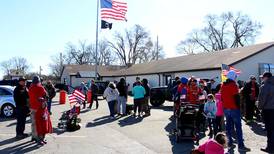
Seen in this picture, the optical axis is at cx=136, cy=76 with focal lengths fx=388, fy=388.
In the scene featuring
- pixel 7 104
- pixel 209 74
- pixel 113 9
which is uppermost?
pixel 113 9

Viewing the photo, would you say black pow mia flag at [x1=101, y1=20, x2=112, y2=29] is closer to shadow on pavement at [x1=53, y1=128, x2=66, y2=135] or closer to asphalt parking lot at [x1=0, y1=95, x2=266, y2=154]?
asphalt parking lot at [x1=0, y1=95, x2=266, y2=154]

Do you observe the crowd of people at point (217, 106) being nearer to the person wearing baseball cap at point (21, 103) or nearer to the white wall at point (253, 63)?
the person wearing baseball cap at point (21, 103)

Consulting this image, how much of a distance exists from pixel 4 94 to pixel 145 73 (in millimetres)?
26979

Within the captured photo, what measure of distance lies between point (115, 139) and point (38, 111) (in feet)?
7.89

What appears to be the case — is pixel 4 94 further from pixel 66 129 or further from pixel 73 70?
pixel 73 70

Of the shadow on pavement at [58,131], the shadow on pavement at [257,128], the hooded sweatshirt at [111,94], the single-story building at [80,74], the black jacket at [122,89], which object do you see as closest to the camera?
the shadow on pavement at [257,128]

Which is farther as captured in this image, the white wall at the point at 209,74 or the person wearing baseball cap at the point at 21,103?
the white wall at the point at 209,74

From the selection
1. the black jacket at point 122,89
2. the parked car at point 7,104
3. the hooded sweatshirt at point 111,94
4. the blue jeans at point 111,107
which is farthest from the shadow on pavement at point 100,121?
the parked car at point 7,104

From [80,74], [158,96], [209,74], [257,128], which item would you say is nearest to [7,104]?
[158,96]

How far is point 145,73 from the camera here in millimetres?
44125

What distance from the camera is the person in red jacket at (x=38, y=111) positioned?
1062cm

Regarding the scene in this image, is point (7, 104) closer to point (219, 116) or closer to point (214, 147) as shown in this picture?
point (219, 116)

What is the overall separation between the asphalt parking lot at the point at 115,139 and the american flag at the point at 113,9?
1283 cm

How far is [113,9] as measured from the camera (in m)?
27.5
